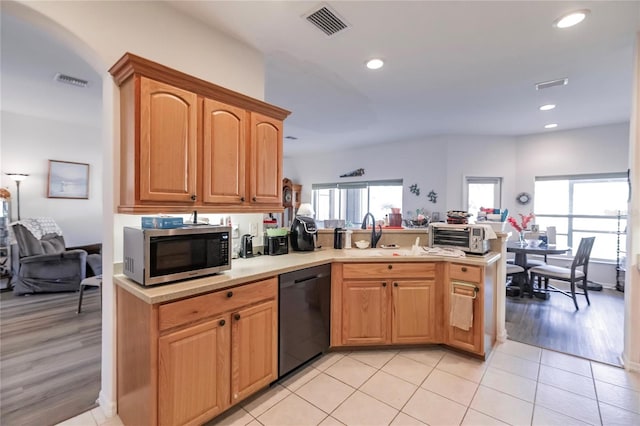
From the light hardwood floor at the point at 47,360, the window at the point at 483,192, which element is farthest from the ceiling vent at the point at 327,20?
the window at the point at 483,192

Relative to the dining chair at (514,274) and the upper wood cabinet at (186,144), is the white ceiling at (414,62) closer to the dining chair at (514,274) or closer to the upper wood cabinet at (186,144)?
the upper wood cabinet at (186,144)

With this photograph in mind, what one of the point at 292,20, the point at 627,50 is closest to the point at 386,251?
the point at 292,20

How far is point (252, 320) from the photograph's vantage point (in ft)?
6.30

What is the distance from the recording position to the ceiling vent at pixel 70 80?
3.28 meters

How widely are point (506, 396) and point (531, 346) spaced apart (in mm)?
1048

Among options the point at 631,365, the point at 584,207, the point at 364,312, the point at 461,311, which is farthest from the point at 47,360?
the point at 584,207

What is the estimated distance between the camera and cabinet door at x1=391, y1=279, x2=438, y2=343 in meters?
2.62

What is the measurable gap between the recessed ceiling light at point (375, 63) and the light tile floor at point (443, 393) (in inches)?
107

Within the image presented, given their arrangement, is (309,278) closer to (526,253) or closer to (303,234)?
(303,234)

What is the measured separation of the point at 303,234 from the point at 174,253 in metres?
1.27

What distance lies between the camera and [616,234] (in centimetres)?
495

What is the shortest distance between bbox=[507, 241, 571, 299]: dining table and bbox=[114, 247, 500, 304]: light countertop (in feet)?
6.12

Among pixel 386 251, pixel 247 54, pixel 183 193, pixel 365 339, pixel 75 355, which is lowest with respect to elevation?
pixel 75 355

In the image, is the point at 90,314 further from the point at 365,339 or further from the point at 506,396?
the point at 506,396
